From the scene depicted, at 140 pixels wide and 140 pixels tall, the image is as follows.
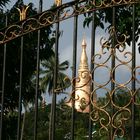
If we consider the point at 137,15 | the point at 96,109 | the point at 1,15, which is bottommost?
the point at 96,109

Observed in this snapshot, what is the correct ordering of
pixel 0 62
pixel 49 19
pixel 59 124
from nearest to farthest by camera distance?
pixel 49 19 → pixel 0 62 → pixel 59 124

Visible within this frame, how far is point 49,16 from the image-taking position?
5016 mm

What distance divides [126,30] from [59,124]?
77.5 feet

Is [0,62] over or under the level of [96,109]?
over

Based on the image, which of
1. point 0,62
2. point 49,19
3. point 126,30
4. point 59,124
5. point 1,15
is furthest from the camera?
point 59,124

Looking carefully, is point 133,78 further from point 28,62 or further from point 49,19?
point 28,62

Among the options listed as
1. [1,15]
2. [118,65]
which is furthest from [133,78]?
[1,15]

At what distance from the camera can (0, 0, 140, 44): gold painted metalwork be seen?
482 centimetres

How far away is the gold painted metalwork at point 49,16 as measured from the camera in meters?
4.82

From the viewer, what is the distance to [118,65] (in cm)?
463

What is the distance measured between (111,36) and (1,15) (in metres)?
7.89

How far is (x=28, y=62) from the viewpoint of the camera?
1167 cm

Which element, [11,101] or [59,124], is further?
[59,124]

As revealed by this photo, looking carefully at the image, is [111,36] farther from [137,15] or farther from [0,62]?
[0,62]
